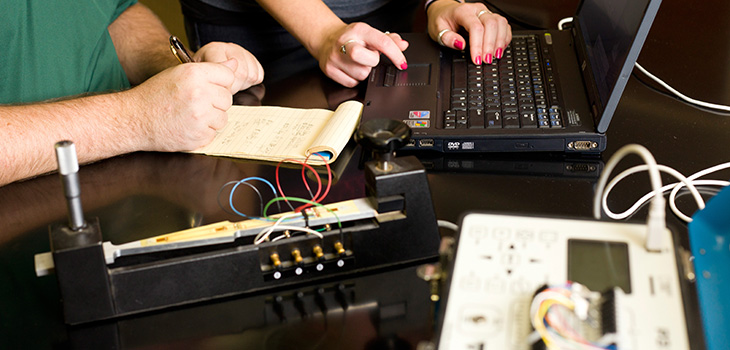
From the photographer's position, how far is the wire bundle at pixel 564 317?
0.48m

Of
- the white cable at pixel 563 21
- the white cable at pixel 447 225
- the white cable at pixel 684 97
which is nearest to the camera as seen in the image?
the white cable at pixel 447 225

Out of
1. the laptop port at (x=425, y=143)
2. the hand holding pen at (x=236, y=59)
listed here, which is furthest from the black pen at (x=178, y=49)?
the laptop port at (x=425, y=143)

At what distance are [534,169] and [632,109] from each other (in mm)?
296

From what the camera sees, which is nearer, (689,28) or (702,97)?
(702,97)

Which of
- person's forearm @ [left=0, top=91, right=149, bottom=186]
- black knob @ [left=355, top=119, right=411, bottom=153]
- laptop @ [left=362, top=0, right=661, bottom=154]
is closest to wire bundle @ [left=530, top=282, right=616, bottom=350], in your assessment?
black knob @ [left=355, top=119, right=411, bottom=153]

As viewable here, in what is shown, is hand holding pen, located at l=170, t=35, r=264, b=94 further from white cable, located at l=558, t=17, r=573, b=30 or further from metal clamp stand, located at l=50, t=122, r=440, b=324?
white cable, located at l=558, t=17, r=573, b=30

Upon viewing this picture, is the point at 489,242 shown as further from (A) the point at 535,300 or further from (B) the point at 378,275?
(B) the point at 378,275

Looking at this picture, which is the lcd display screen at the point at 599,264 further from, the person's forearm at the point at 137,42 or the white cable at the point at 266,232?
the person's forearm at the point at 137,42

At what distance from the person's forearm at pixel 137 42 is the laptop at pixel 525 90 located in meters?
0.54

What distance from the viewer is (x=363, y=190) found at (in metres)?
0.93

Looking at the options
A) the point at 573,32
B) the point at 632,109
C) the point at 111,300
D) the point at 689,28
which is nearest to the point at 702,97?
the point at 632,109

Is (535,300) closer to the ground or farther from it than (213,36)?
farther from it

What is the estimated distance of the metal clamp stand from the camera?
0.70m

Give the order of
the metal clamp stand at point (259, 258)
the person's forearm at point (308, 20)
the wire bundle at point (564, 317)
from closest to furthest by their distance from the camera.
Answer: the wire bundle at point (564, 317) → the metal clamp stand at point (259, 258) → the person's forearm at point (308, 20)
